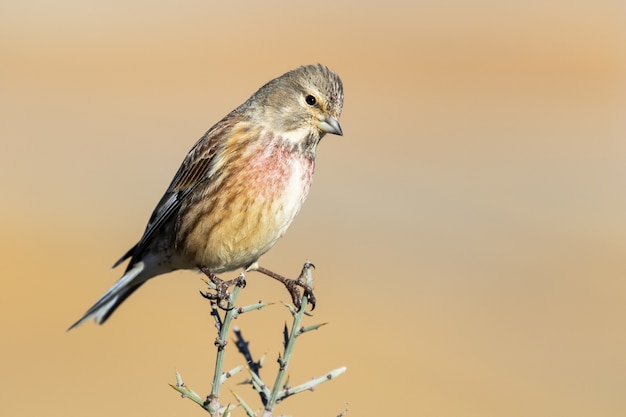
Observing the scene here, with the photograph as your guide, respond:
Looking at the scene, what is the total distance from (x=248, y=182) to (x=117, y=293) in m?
1.34

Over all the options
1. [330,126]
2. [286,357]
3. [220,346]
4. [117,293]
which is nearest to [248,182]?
[330,126]

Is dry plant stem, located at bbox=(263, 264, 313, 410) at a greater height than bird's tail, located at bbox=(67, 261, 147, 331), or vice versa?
bird's tail, located at bbox=(67, 261, 147, 331)

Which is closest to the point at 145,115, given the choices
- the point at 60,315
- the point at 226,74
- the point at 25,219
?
the point at 226,74

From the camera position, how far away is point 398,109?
33031 mm

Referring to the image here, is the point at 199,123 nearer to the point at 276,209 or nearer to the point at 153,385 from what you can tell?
the point at 153,385

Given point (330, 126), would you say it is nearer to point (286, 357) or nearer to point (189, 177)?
point (189, 177)

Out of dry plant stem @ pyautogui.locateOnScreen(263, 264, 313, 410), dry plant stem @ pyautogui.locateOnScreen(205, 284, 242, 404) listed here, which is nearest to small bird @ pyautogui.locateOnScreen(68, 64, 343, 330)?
dry plant stem @ pyautogui.locateOnScreen(205, 284, 242, 404)

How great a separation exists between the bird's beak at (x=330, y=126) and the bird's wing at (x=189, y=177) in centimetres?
55

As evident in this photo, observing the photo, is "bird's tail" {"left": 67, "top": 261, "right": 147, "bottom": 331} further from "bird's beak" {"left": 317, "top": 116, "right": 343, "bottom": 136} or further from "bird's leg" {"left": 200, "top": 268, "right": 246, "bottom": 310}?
"bird's beak" {"left": 317, "top": 116, "right": 343, "bottom": 136}

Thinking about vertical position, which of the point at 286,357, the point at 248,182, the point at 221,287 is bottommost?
the point at 286,357

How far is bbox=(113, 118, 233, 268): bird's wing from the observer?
577cm

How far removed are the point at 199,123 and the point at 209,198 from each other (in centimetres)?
2283

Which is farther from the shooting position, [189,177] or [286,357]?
[189,177]

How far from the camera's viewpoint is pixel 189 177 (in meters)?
5.88
